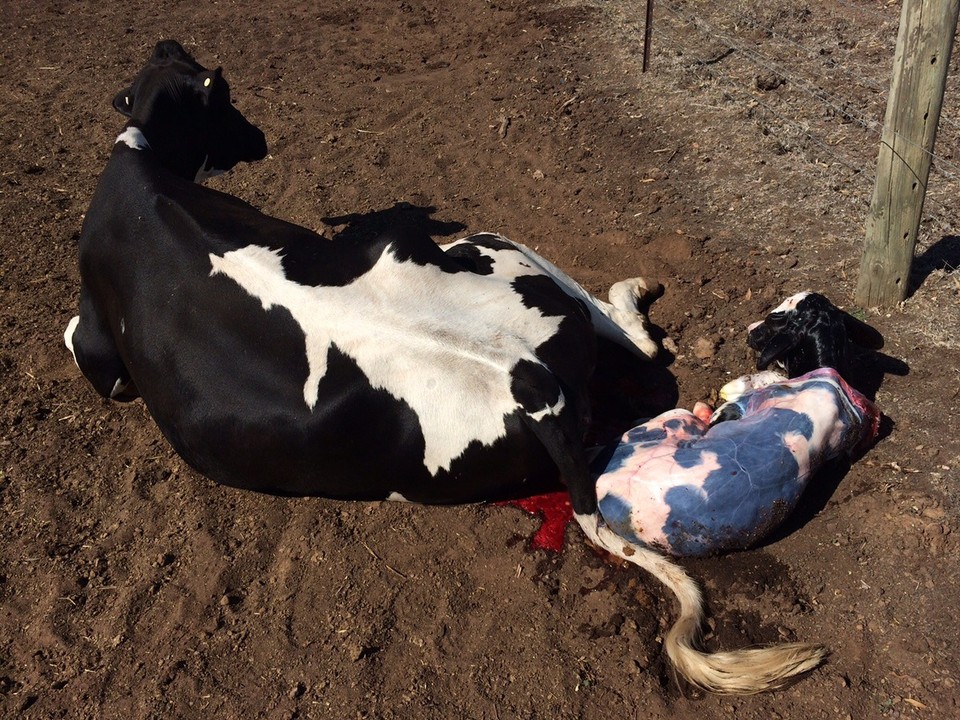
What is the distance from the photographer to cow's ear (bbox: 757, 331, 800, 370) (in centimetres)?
427

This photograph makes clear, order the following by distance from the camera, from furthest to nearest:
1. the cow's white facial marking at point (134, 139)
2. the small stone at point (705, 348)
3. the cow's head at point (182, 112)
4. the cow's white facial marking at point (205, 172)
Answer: the cow's white facial marking at point (205, 172) < the cow's head at point (182, 112) < the cow's white facial marking at point (134, 139) < the small stone at point (705, 348)

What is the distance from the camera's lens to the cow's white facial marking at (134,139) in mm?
5048

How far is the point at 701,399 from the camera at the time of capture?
14.8ft

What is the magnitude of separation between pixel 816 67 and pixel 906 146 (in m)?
2.81

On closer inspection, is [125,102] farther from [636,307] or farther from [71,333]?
[636,307]

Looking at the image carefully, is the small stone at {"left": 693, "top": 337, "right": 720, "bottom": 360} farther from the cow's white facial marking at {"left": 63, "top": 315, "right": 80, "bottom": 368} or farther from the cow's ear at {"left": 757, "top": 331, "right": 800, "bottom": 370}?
the cow's white facial marking at {"left": 63, "top": 315, "right": 80, "bottom": 368}

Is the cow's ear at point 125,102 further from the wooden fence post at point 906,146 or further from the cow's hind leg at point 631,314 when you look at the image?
the wooden fence post at point 906,146

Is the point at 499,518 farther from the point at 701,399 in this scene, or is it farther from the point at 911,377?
the point at 911,377

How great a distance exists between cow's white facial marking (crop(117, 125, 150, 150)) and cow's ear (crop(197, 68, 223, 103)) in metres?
0.52

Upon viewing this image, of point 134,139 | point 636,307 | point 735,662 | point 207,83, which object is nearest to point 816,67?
point 636,307

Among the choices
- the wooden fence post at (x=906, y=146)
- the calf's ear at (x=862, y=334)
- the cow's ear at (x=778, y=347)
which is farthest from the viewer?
the calf's ear at (x=862, y=334)

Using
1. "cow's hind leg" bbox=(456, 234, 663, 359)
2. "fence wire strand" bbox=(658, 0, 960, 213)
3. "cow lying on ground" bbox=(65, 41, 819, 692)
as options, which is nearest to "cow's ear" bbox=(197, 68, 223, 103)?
"cow lying on ground" bbox=(65, 41, 819, 692)

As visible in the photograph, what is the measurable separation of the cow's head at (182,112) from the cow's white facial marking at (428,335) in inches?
71.7

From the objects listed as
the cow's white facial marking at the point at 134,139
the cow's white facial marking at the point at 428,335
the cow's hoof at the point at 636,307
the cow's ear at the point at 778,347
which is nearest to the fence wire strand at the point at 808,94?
the cow's ear at the point at 778,347
